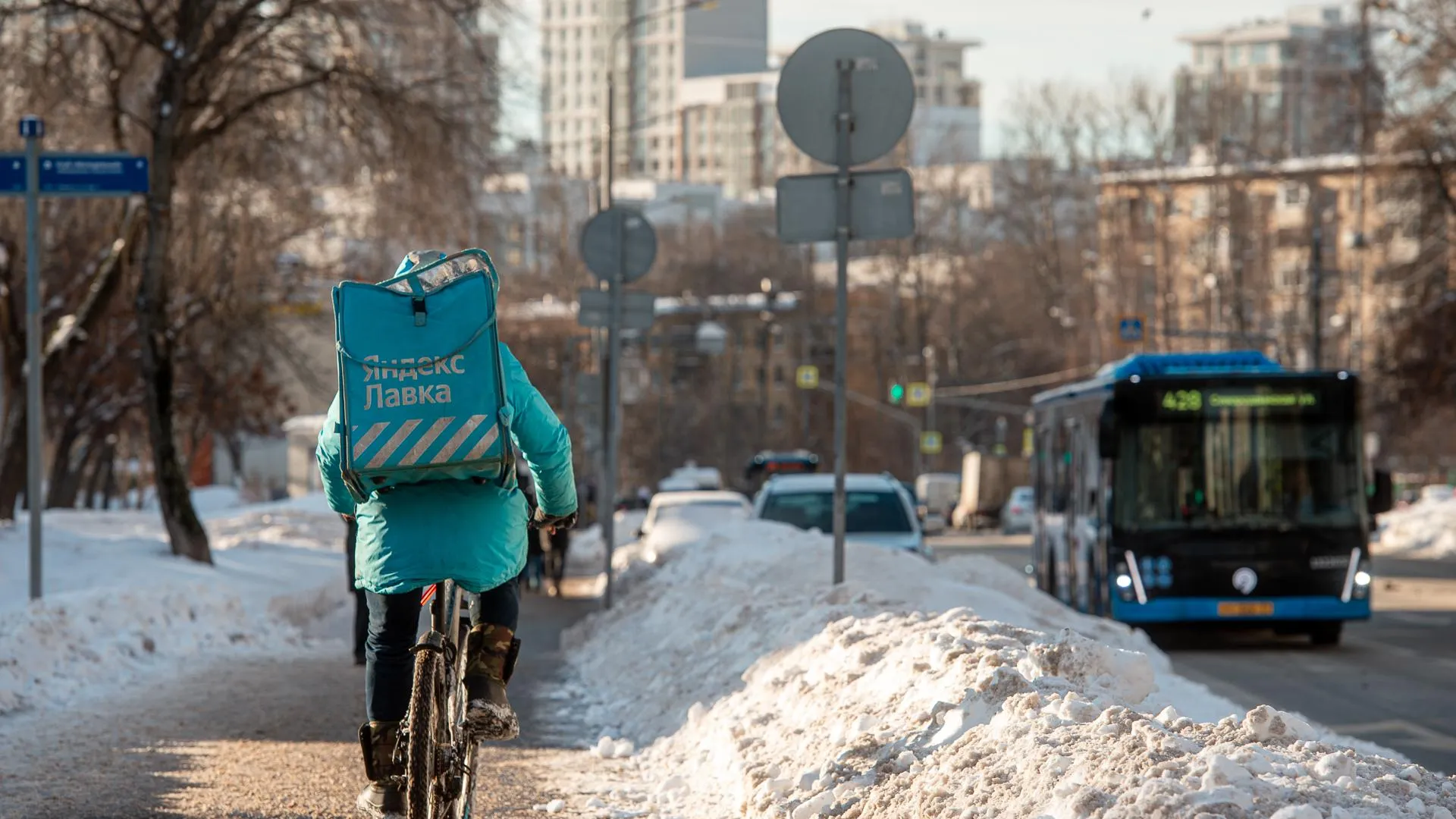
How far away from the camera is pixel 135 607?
51.6 ft

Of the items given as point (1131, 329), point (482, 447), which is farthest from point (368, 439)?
point (1131, 329)

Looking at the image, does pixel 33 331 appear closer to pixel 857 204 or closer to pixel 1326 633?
pixel 857 204

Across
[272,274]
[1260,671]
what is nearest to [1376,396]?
[272,274]

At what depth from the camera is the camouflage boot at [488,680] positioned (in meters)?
6.29

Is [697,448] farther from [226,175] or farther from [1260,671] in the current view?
[1260,671]

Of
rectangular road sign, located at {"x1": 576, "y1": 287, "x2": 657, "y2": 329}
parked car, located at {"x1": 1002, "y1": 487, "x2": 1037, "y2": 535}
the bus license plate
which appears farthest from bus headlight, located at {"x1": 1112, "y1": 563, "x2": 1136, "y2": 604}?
parked car, located at {"x1": 1002, "y1": 487, "x2": 1037, "y2": 535}

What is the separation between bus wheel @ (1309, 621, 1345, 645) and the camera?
770 inches

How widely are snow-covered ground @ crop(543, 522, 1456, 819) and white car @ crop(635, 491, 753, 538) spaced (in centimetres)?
1342

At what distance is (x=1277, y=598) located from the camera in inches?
756

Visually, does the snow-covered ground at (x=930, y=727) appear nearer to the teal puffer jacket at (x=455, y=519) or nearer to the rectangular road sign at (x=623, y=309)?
the teal puffer jacket at (x=455, y=519)

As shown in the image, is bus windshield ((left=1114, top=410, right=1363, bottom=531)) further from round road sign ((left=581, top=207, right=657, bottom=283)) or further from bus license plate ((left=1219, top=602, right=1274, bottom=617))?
round road sign ((left=581, top=207, right=657, bottom=283))

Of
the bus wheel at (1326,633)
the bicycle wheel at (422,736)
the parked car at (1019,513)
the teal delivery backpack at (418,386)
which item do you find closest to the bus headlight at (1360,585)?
the bus wheel at (1326,633)

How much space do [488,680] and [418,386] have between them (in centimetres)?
93

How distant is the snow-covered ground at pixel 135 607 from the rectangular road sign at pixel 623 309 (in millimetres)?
3692
